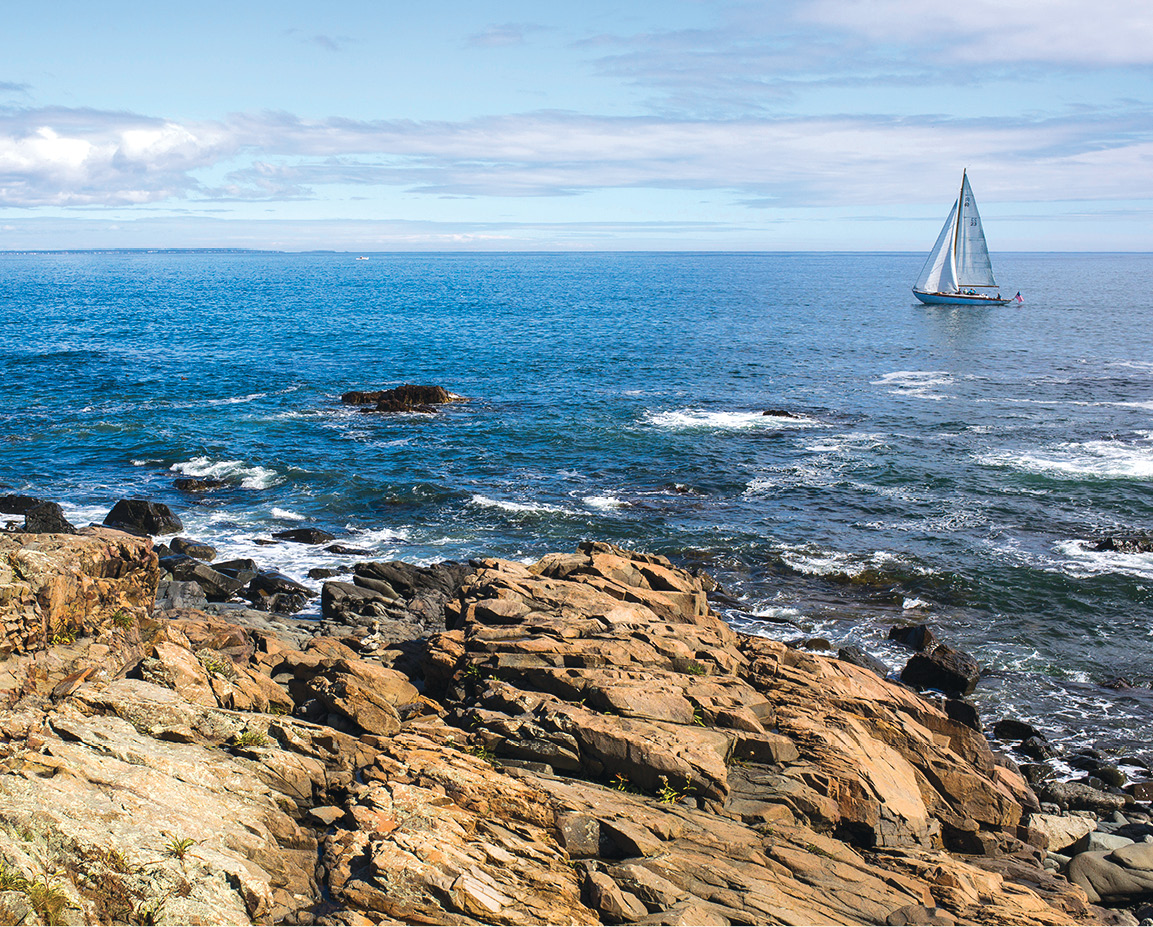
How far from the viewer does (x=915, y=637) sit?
94.1ft

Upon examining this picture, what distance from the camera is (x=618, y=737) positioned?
14680mm

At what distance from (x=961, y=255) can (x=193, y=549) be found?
123622mm

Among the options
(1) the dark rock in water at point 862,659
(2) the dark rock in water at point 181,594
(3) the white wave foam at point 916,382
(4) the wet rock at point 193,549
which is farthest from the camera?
(3) the white wave foam at point 916,382

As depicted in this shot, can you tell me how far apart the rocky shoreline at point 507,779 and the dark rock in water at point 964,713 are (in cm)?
85

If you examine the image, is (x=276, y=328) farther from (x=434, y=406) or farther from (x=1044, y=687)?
(x=1044, y=687)

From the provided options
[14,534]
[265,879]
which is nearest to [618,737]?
[265,879]

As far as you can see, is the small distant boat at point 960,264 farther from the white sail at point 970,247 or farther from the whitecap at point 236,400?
the whitecap at point 236,400

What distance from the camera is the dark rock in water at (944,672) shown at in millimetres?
25781

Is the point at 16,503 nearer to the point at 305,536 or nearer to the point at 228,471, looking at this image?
the point at 228,471

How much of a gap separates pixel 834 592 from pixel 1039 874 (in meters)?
16.2

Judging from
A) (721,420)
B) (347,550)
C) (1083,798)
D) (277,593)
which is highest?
(721,420)

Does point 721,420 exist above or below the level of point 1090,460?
above

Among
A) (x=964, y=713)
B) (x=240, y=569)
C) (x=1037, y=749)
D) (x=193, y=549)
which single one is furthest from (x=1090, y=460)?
(x=193, y=549)

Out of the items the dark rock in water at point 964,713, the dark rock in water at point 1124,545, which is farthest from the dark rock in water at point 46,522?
the dark rock in water at point 1124,545
